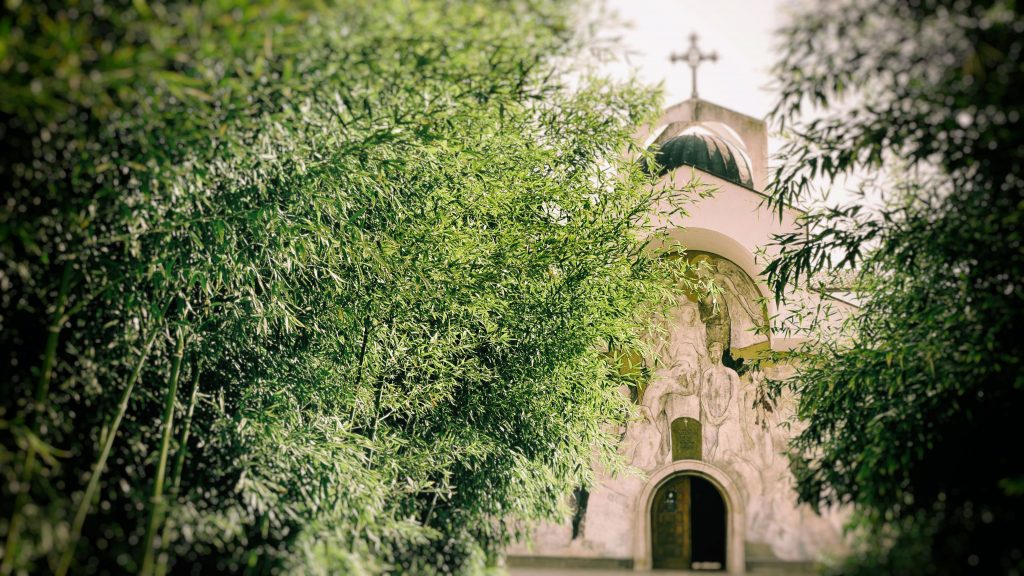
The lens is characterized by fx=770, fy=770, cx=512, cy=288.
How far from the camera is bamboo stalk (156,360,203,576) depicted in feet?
12.4

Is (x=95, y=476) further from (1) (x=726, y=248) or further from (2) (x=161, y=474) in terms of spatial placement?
(1) (x=726, y=248)

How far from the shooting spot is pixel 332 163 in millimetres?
4645

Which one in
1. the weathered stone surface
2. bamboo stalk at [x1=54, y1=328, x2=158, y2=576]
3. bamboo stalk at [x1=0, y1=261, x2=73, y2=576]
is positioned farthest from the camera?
the weathered stone surface

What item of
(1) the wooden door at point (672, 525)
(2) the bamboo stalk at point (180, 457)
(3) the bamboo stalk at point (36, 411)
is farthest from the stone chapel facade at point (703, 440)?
(3) the bamboo stalk at point (36, 411)

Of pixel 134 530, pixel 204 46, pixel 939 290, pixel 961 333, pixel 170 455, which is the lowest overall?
pixel 134 530

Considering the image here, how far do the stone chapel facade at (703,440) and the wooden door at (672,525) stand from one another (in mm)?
13

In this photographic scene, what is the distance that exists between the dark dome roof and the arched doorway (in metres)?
4.30

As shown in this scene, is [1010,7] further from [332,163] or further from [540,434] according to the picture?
[540,434]

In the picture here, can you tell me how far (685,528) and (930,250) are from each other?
6555 millimetres

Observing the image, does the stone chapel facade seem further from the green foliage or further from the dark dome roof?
the green foliage

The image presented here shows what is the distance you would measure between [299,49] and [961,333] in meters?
3.87

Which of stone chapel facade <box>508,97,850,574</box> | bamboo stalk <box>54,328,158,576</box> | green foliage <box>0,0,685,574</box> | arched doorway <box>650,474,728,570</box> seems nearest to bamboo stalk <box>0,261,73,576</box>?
green foliage <box>0,0,685,574</box>

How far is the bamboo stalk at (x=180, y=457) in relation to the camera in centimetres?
379

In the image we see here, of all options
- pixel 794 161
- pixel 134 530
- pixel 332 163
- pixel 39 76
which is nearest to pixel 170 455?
pixel 134 530
